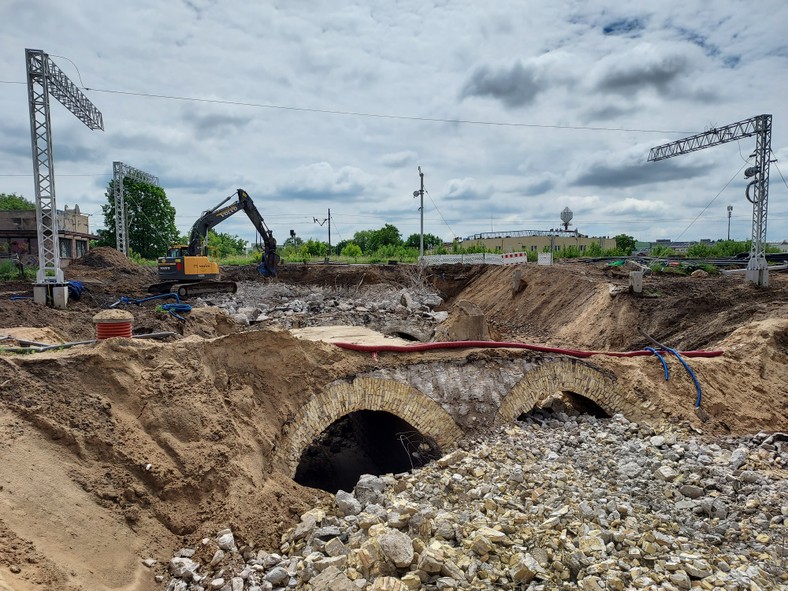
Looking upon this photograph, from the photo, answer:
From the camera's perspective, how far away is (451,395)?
9.41 m

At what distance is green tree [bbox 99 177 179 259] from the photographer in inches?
1836

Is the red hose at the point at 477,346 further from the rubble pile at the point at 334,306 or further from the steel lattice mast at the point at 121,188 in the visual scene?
the steel lattice mast at the point at 121,188

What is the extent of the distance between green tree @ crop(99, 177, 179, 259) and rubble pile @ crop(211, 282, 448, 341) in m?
24.4

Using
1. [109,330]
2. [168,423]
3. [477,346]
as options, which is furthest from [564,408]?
[109,330]

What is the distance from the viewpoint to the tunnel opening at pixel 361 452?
1031cm

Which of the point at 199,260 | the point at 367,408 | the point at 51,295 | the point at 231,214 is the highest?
the point at 231,214

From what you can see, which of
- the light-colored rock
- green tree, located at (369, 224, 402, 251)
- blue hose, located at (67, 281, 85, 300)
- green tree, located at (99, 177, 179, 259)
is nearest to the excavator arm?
blue hose, located at (67, 281, 85, 300)

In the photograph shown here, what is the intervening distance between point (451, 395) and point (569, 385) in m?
2.58

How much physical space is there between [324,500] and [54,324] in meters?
10.5

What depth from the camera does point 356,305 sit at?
80.0 ft

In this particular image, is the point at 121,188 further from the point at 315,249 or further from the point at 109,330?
the point at 109,330

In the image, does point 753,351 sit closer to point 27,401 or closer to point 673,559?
point 673,559

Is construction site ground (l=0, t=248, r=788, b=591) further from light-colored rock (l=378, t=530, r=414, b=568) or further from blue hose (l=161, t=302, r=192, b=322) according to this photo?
light-colored rock (l=378, t=530, r=414, b=568)

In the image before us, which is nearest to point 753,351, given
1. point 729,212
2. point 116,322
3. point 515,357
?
point 515,357
